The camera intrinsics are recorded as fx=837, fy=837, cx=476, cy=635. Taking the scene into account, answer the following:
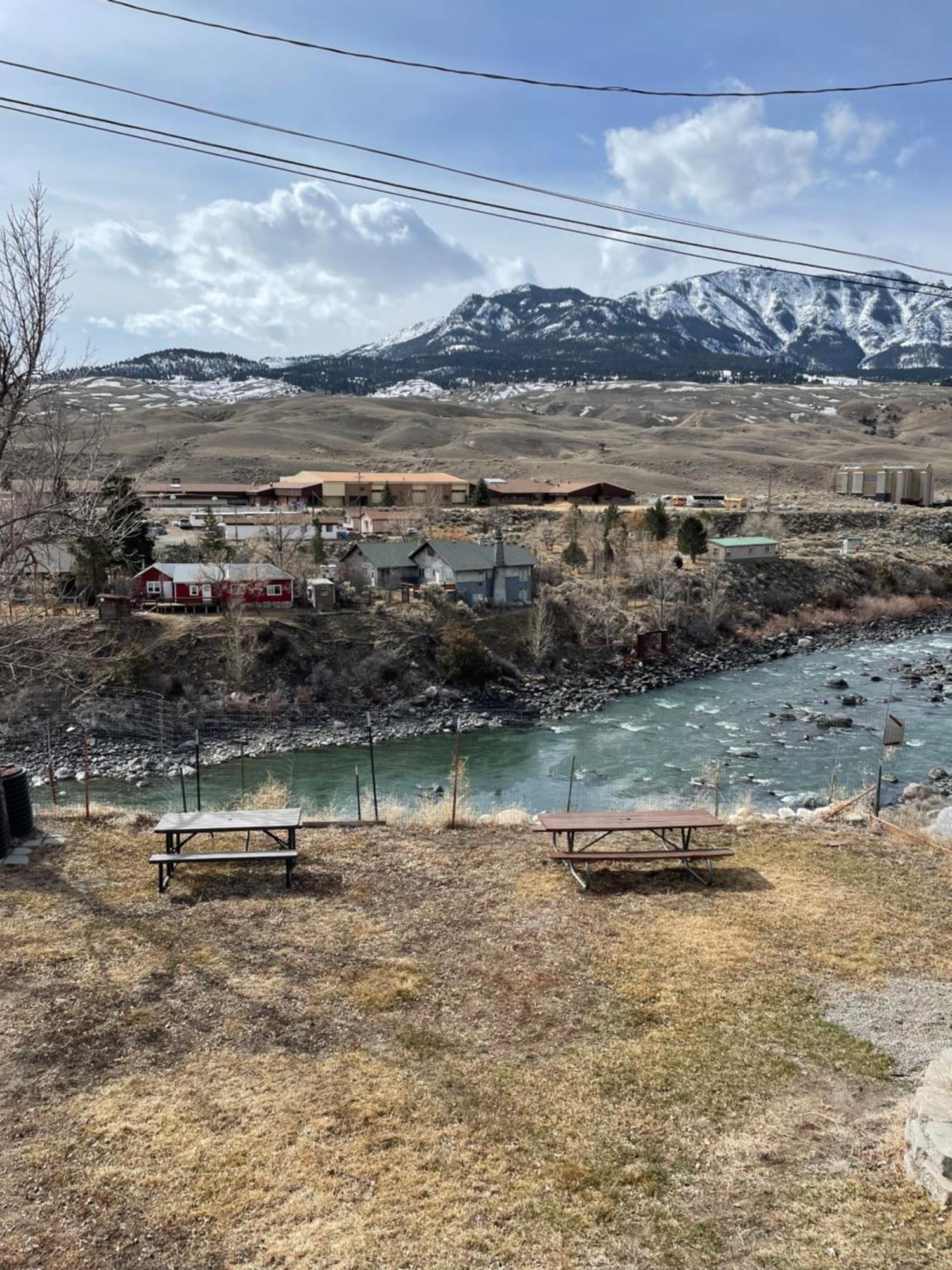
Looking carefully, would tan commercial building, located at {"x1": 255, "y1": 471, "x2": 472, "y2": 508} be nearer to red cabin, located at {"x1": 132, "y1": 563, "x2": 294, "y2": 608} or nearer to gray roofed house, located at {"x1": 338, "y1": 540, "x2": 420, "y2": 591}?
gray roofed house, located at {"x1": 338, "y1": 540, "x2": 420, "y2": 591}

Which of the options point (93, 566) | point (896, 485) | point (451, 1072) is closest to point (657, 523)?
point (93, 566)

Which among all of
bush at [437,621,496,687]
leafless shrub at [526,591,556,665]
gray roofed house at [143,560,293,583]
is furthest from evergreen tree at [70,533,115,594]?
leafless shrub at [526,591,556,665]

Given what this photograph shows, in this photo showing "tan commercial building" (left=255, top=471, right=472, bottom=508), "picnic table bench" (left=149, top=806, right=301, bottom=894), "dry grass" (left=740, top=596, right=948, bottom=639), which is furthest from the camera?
"tan commercial building" (left=255, top=471, right=472, bottom=508)

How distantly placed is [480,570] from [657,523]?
16579mm

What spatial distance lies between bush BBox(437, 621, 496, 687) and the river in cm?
398

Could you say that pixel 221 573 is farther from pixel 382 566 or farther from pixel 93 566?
pixel 382 566

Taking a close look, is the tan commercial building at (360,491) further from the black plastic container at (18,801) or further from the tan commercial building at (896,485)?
the black plastic container at (18,801)

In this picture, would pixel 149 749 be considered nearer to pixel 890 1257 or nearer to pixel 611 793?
pixel 611 793

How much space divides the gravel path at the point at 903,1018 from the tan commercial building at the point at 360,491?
65450 millimetres

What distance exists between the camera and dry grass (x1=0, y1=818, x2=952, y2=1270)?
449cm

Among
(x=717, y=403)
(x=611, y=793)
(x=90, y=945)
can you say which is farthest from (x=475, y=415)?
(x=90, y=945)

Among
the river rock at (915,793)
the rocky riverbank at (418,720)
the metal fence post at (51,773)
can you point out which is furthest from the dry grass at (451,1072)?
the rocky riverbank at (418,720)

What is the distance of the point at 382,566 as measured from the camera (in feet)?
127

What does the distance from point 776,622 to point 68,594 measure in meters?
33.8
